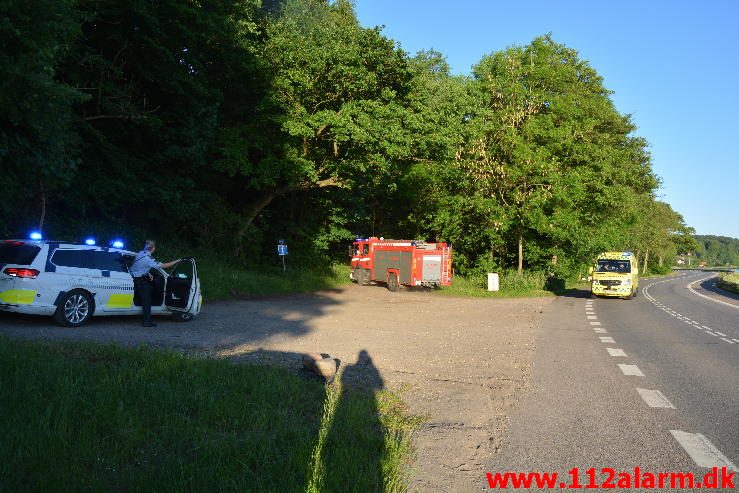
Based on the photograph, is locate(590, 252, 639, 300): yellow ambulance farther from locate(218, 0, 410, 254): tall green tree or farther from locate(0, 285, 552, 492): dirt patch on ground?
locate(0, 285, 552, 492): dirt patch on ground

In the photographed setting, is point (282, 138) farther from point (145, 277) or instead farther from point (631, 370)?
point (631, 370)

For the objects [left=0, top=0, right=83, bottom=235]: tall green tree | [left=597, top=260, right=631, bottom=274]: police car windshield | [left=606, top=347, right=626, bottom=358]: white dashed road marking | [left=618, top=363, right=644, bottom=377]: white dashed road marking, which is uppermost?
[left=0, top=0, right=83, bottom=235]: tall green tree

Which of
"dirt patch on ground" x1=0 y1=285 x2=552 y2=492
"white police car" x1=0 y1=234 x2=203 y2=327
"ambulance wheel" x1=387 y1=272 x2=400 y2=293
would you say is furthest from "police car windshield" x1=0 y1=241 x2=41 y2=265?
"ambulance wheel" x1=387 y1=272 x2=400 y2=293

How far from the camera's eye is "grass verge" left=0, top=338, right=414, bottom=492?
13.8 ft

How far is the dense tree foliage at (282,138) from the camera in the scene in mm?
16578

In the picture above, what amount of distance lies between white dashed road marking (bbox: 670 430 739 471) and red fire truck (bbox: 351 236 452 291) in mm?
23302

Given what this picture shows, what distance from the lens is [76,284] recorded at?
11.8 m

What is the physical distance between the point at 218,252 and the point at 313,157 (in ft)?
20.0

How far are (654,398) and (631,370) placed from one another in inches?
86.3

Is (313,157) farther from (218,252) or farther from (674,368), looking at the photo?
(674,368)

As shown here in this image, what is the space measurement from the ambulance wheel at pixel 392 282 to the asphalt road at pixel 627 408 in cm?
1619

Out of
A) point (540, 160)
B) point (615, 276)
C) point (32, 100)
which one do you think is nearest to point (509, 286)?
point (615, 276)

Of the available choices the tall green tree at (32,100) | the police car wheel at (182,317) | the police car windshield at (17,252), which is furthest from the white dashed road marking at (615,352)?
the tall green tree at (32,100)

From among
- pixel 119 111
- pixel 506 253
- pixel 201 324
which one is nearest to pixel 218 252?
pixel 119 111
